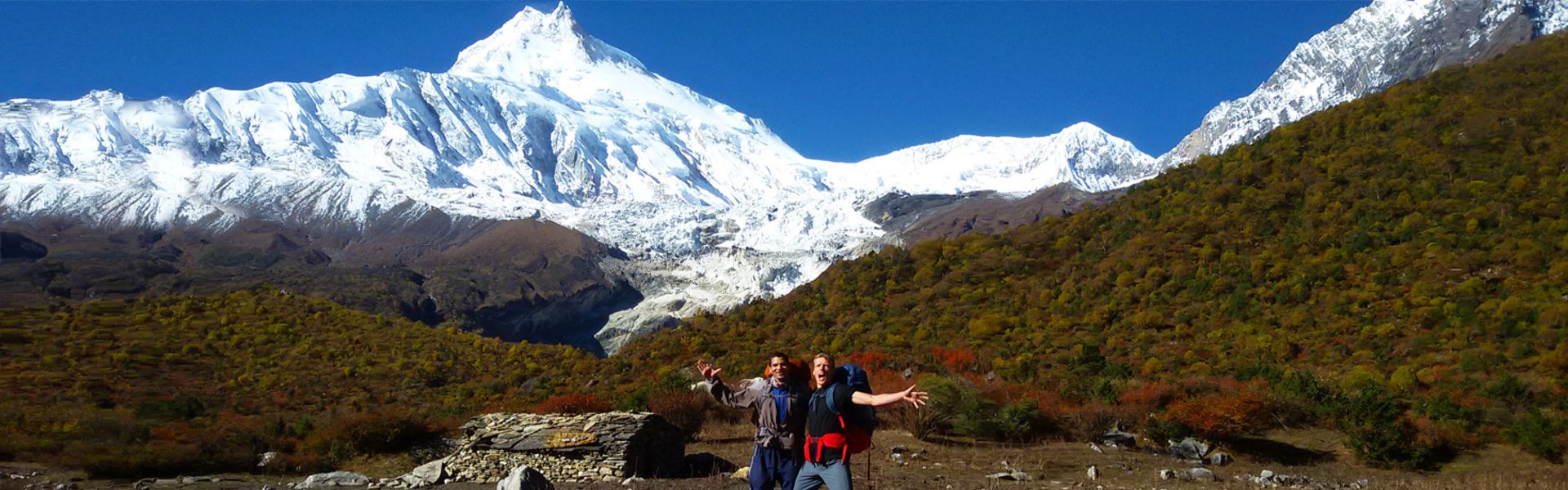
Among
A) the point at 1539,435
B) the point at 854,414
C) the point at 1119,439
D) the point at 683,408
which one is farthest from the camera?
the point at 683,408

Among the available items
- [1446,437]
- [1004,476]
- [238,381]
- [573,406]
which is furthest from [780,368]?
[238,381]

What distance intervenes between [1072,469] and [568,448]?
8694 mm

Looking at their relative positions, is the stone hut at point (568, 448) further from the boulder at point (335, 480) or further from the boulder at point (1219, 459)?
the boulder at point (1219, 459)

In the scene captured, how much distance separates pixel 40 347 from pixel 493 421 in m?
30.2

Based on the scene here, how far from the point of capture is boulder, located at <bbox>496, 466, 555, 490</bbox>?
1263cm

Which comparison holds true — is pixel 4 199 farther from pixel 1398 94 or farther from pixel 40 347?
pixel 1398 94

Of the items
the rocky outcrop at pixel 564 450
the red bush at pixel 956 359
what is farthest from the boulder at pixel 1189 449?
the red bush at pixel 956 359

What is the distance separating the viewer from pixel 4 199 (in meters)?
186

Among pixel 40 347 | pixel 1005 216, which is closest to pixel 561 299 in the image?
pixel 1005 216

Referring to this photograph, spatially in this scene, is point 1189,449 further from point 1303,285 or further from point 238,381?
point 238,381

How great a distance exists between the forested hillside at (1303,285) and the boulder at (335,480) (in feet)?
50.0

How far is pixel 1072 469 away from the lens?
57.4ft

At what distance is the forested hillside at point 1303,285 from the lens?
26.6 meters

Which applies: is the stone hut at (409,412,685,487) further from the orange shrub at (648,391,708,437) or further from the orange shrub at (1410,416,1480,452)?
the orange shrub at (1410,416,1480,452)
